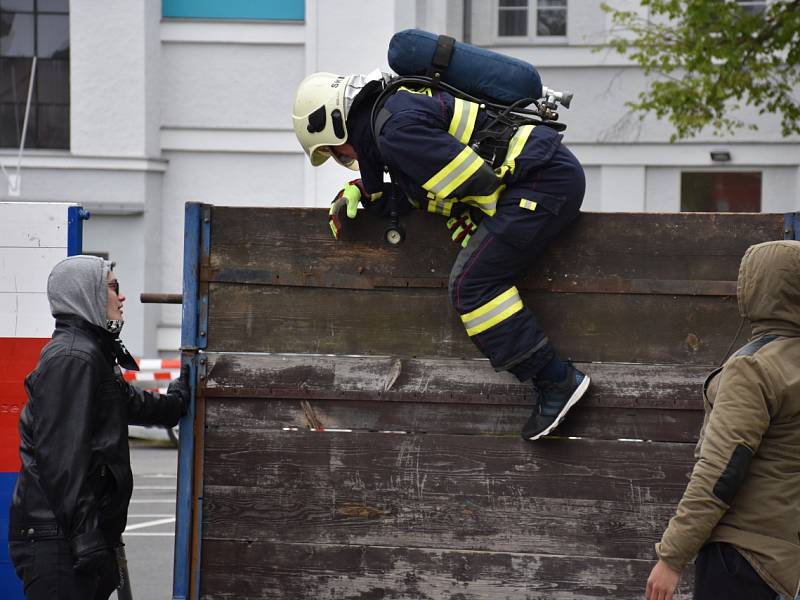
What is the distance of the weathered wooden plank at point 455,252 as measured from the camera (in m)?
4.50

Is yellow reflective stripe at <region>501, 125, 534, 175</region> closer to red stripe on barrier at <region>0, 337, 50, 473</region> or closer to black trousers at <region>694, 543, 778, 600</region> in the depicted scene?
black trousers at <region>694, 543, 778, 600</region>

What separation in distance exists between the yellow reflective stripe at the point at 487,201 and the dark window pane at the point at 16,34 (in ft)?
43.3

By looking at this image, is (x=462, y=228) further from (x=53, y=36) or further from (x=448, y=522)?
(x=53, y=36)

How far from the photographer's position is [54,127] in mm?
16250

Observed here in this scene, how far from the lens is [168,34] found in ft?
52.6

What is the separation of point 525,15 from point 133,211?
230 inches

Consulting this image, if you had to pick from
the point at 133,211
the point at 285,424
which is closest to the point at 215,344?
the point at 285,424

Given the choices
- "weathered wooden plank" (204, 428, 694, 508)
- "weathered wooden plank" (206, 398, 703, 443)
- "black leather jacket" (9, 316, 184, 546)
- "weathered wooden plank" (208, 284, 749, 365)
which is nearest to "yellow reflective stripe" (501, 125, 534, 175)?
"weathered wooden plank" (208, 284, 749, 365)

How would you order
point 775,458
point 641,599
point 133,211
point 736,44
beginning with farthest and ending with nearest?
1. point 133,211
2. point 736,44
3. point 641,599
4. point 775,458

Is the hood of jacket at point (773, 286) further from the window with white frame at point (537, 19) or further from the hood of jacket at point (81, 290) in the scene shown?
the window with white frame at point (537, 19)

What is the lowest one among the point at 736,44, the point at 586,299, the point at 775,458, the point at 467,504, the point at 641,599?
the point at 641,599

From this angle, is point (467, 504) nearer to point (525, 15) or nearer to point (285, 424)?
point (285, 424)

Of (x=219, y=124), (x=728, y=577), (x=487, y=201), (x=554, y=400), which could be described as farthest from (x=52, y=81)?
(x=728, y=577)

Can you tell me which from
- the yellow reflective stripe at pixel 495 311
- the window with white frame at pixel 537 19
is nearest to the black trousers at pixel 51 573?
the yellow reflective stripe at pixel 495 311
